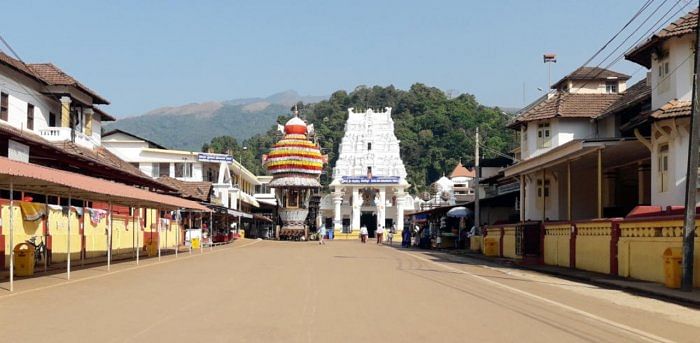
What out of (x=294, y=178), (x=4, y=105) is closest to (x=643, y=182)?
(x=4, y=105)

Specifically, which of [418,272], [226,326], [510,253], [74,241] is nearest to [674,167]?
[418,272]

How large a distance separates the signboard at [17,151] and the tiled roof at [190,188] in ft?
66.9

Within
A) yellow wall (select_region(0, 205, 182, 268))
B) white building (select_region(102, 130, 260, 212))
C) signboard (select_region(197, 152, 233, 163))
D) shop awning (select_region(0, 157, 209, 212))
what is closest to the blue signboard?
white building (select_region(102, 130, 260, 212))

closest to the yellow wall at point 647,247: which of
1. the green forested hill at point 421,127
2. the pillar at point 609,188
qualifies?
the pillar at point 609,188

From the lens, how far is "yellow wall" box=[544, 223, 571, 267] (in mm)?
24969

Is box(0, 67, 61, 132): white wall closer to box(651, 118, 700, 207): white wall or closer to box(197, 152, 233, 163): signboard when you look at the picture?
box(651, 118, 700, 207): white wall

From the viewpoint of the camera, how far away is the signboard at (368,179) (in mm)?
89188

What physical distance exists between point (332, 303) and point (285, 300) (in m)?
0.91

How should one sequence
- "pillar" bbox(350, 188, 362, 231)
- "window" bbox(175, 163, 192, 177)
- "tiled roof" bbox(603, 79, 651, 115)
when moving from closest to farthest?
"tiled roof" bbox(603, 79, 651, 115), "window" bbox(175, 163, 192, 177), "pillar" bbox(350, 188, 362, 231)

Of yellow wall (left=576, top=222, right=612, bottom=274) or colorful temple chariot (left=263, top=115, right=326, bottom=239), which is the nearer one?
yellow wall (left=576, top=222, right=612, bottom=274)

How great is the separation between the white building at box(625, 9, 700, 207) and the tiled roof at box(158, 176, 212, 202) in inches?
1078

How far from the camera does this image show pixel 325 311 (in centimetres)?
1133

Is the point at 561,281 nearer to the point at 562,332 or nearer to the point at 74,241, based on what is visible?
the point at 562,332

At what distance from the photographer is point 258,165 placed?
147m
